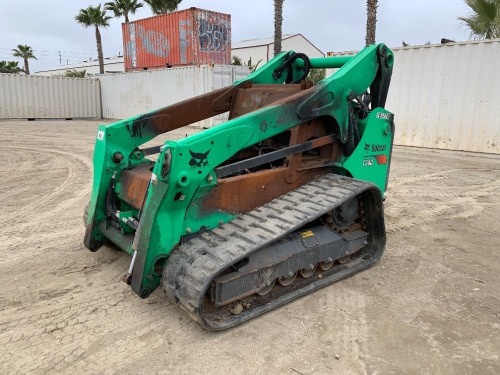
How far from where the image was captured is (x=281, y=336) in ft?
9.03

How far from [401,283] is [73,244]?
303cm

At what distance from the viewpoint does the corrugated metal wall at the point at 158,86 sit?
632 inches

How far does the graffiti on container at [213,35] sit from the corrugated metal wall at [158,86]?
2431 mm

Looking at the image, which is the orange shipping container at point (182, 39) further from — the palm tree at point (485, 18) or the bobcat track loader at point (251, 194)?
the bobcat track loader at point (251, 194)

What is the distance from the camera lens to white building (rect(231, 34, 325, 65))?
1347 inches

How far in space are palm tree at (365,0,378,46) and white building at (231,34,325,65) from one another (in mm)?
19564

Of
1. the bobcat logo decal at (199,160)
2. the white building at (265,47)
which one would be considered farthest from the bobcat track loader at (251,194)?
the white building at (265,47)

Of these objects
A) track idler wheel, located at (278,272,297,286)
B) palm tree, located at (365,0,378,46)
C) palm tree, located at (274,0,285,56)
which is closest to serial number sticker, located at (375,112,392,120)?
track idler wheel, located at (278,272,297,286)

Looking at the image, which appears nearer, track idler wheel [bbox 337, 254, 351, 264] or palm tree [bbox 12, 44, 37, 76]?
track idler wheel [bbox 337, 254, 351, 264]

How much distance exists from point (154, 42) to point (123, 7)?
512 inches

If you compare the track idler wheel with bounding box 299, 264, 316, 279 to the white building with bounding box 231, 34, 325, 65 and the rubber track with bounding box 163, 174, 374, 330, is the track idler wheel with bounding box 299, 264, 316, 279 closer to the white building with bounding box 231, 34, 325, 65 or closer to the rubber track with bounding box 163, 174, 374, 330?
the rubber track with bounding box 163, 174, 374, 330

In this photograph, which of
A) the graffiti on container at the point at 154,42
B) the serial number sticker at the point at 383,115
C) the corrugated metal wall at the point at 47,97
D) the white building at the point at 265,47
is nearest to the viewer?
the serial number sticker at the point at 383,115

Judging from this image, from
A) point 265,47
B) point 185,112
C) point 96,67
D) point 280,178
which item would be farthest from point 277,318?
point 96,67

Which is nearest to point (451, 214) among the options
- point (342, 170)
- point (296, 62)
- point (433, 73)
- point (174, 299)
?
point (342, 170)
